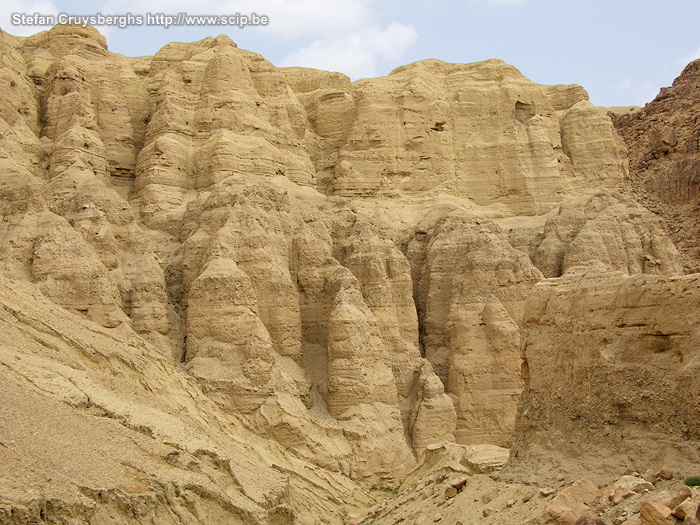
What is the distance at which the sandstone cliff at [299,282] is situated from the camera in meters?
15.1

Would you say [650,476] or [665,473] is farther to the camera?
[650,476]

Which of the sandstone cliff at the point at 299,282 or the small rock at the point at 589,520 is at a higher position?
the sandstone cliff at the point at 299,282

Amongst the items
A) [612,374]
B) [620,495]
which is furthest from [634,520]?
[612,374]

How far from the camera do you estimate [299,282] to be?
3073cm

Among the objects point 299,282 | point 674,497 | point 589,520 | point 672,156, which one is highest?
point 672,156

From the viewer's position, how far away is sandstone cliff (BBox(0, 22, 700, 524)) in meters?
15.1

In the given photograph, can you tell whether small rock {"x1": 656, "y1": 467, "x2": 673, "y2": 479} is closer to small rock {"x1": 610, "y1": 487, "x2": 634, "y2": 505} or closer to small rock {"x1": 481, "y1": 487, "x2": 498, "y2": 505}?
small rock {"x1": 610, "y1": 487, "x2": 634, "y2": 505}

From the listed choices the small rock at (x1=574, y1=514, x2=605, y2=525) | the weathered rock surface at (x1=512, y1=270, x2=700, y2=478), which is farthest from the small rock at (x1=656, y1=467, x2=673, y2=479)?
the small rock at (x1=574, y1=514, x2=605, y2=525)

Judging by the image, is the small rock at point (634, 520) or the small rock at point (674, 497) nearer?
the small rock at point (634, 520)

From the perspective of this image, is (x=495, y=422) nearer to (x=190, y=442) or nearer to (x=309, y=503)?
(x=309, y=503)

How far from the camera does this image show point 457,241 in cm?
3484

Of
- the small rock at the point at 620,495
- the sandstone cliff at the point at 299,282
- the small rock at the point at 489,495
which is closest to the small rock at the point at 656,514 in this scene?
the small rock at the point at 620,495

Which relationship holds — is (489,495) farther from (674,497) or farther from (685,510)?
(685,510)

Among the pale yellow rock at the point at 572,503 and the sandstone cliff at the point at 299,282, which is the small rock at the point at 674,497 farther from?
the sandstone cliff at the point at 299,282
